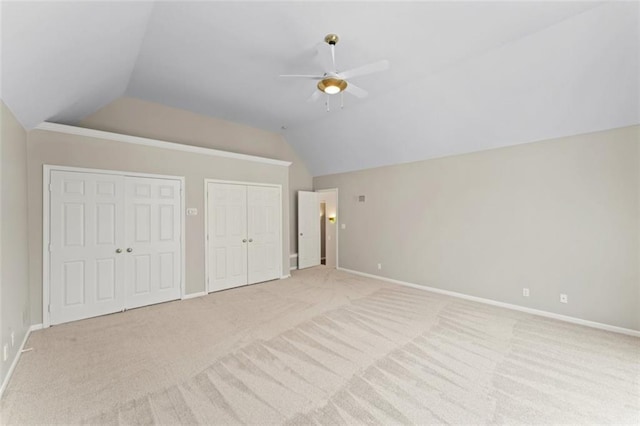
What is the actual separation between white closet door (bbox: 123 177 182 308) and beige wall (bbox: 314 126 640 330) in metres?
4.05

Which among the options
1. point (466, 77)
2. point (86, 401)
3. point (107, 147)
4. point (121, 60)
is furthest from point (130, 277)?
point (466, 77)

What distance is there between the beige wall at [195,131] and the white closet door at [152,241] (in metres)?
1.19

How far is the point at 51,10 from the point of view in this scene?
1734 millimetres

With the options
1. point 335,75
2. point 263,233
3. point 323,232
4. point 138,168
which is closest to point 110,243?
point 138,168

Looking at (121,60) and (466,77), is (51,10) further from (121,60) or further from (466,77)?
(466,77)

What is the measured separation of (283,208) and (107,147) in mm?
3217

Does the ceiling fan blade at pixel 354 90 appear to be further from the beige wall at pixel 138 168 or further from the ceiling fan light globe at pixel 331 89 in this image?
the beige wall at pixel 138 168

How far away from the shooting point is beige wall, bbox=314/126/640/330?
3.21 m

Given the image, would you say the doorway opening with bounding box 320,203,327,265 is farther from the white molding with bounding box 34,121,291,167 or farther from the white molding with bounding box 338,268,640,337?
the white molding with bounding box 34,121,291,167

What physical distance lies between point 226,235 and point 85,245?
2.02 meters

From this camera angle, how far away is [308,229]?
7008 mm

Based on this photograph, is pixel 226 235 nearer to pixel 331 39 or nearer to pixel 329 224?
pixel 329 224

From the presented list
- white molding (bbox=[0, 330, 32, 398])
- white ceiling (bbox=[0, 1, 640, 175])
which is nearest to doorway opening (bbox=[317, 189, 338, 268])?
white ceiling (bbox=[0, 1, 640, 175])

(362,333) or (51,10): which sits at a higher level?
(51,10)
